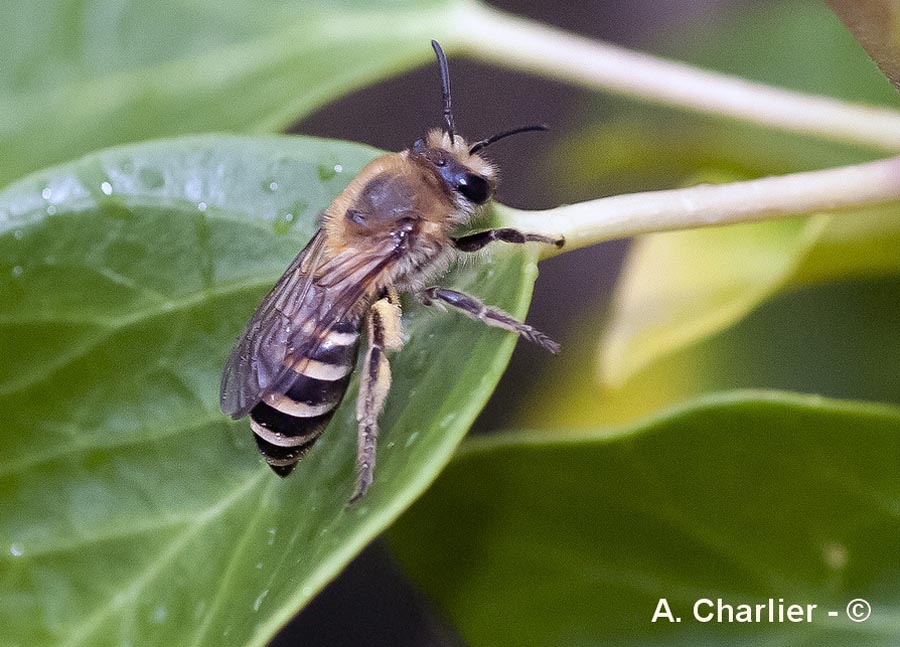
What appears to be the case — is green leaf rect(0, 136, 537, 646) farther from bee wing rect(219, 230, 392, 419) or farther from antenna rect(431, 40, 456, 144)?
antenna rect(431, 40, 456, 144)

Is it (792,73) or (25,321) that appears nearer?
(25,321)

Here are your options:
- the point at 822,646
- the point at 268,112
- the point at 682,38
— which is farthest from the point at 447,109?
the point at 682,38

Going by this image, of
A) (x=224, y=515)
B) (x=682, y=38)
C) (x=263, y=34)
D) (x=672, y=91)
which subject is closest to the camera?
(x=224, y=515)

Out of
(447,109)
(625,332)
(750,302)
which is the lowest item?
(625,332)

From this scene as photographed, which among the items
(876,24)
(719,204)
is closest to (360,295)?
(719,204)

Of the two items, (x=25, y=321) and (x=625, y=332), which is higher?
(x=25, y=321)

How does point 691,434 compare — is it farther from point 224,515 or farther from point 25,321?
point 25,321

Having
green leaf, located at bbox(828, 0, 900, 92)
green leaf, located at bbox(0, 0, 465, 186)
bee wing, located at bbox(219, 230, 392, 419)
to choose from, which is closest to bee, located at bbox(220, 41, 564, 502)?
bee wing, located at bbox(219, 230, 392, 419)
